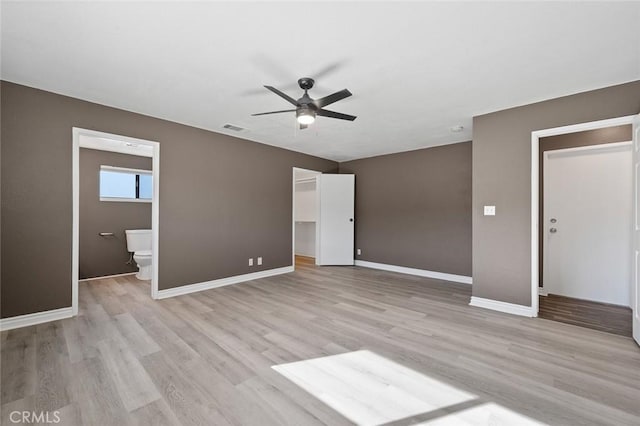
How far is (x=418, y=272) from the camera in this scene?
17.3 ft

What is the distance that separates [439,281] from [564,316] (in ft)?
6.00

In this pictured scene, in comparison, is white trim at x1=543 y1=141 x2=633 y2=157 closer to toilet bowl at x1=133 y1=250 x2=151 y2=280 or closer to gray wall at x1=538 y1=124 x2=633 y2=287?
gray wall at x1=538 y1=124 x2=633 y2=287

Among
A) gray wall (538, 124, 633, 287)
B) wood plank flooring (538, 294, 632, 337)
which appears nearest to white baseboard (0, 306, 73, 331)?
wood plank flooring (538, 294, 632, 337)

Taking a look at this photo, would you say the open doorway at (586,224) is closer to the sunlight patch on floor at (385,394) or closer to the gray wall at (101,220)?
the sunlight patch on floor at (385,394)

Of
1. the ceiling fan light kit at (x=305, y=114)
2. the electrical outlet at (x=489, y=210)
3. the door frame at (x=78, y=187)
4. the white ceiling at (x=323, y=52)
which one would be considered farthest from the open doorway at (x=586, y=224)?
the door frame at (x=78, y=187)

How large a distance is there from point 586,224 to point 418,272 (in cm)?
256

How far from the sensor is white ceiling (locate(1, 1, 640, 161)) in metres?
1.74

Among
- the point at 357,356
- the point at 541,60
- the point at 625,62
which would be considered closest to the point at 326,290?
the point at 357,356

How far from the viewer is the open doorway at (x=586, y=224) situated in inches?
136

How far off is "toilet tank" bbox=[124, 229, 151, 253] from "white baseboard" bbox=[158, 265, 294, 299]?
1.74m

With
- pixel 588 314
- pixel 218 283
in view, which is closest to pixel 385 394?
pixel 588 314

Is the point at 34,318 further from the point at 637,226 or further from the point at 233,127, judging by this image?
the point at 637,226

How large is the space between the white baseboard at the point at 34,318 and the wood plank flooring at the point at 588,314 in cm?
542
